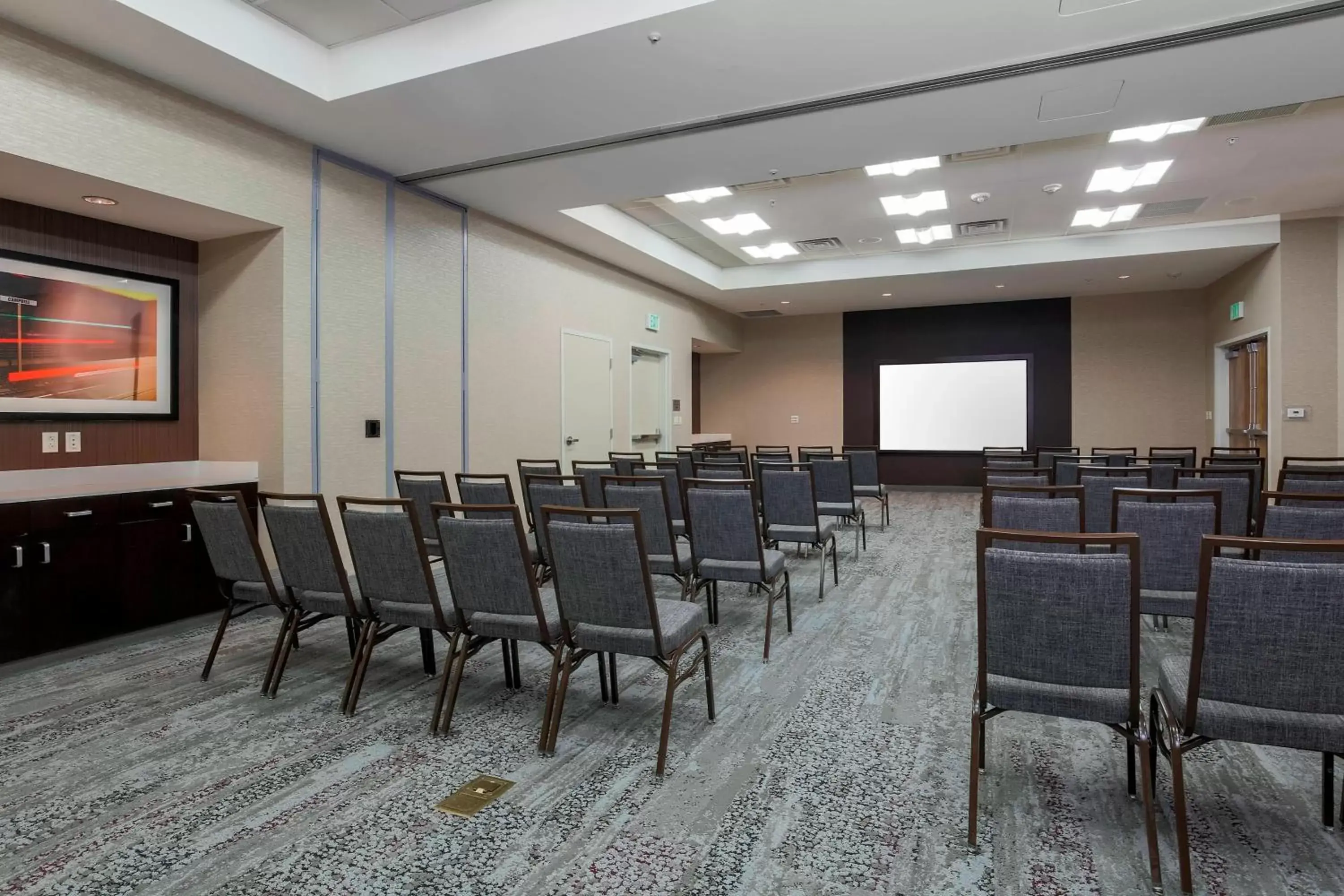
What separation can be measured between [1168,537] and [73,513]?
5124 mm

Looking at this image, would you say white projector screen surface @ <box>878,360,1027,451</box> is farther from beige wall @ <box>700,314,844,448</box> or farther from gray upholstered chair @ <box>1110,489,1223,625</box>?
gray upholstered chair @ <box>1110,489,1223,625</box>

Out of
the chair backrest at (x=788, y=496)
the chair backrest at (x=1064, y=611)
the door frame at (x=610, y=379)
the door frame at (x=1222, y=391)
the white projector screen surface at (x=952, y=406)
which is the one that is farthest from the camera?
the white projector screen surface at (x=952, y=406)

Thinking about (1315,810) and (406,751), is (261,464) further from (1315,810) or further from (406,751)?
(1315,810)

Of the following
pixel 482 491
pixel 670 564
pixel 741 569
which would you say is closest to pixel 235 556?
pixel 482 491

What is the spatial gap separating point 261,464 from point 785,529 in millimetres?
3463

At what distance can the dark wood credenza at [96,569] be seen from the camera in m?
3.47

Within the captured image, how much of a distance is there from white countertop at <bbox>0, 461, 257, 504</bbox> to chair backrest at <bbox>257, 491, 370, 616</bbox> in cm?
137

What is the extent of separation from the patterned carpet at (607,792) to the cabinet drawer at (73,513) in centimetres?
71

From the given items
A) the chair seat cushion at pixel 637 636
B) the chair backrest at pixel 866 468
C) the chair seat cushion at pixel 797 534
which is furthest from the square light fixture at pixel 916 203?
the chair seat cushion at pixel 637 636

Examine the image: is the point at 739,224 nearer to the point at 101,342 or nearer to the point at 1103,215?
the point at 1103,215

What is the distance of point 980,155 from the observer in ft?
19.5

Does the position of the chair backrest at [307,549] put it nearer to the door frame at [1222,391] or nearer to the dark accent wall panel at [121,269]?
the dark accent wall panel at [121,269]

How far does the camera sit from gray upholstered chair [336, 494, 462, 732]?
2709 millimetres

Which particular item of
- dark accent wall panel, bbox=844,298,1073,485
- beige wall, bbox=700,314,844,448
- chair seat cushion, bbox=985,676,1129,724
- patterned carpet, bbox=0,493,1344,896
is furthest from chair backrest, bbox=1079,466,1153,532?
beige wall, bbox=700,314,844,448
